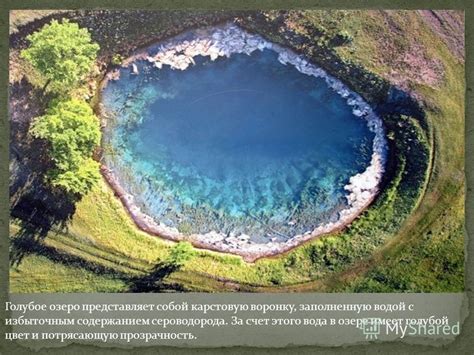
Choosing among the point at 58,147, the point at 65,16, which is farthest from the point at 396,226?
the point at 65,16

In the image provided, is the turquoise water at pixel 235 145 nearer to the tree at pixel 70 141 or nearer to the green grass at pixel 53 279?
the tree at pixel 70 141

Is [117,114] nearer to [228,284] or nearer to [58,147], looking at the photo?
[58,147]

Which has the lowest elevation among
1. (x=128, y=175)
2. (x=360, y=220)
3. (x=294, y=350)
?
(x=294, y=350)

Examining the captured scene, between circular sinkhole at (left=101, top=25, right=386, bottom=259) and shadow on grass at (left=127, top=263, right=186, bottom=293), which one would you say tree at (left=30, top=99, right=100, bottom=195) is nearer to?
circular sinkhole at (left=101, top=25, right=386, bottom=259)
